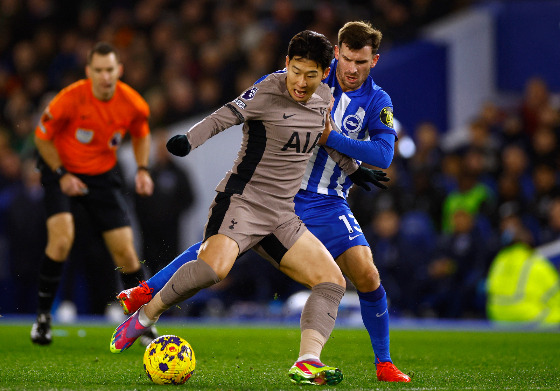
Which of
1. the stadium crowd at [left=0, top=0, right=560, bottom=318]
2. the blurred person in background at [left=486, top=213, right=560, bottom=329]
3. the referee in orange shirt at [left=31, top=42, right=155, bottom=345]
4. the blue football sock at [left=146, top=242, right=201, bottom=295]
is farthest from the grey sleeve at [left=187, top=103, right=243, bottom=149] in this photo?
the blurred person in background at [left=486, top=213, right=560, bottom=329]

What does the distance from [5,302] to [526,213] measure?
7.02 meters

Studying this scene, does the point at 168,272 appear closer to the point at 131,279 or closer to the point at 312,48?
the point at 312,48

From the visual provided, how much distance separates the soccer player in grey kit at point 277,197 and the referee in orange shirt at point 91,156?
240 centimetres

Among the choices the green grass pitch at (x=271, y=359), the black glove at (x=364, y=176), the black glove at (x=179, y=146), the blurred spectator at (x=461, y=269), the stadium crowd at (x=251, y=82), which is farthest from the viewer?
the stadium crowd at (x=251, y=82)

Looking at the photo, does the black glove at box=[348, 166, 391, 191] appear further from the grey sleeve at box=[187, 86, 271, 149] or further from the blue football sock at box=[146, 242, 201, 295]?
the blue football sock at box=[146, 242, 201, 295]

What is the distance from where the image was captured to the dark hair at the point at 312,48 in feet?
16.7

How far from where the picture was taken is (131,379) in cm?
543

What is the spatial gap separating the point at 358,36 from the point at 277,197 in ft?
3.72

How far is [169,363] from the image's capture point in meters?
5.12

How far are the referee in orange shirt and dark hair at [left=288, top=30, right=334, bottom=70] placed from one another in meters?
A: 2.80

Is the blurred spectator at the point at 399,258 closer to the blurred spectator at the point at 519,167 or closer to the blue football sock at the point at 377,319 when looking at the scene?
the blurred spectator at the point at 519,167

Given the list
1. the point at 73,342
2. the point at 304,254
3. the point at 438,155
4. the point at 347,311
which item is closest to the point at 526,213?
the point at 438,155

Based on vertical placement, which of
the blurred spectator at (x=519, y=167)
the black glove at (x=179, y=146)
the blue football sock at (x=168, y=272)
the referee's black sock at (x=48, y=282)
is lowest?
the referee's black sock at (x=48, y=282)

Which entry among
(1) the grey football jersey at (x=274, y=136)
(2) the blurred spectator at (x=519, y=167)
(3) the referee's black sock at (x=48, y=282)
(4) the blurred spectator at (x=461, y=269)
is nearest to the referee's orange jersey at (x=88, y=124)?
(3) the referee's black sock at (x=48, y=282)
